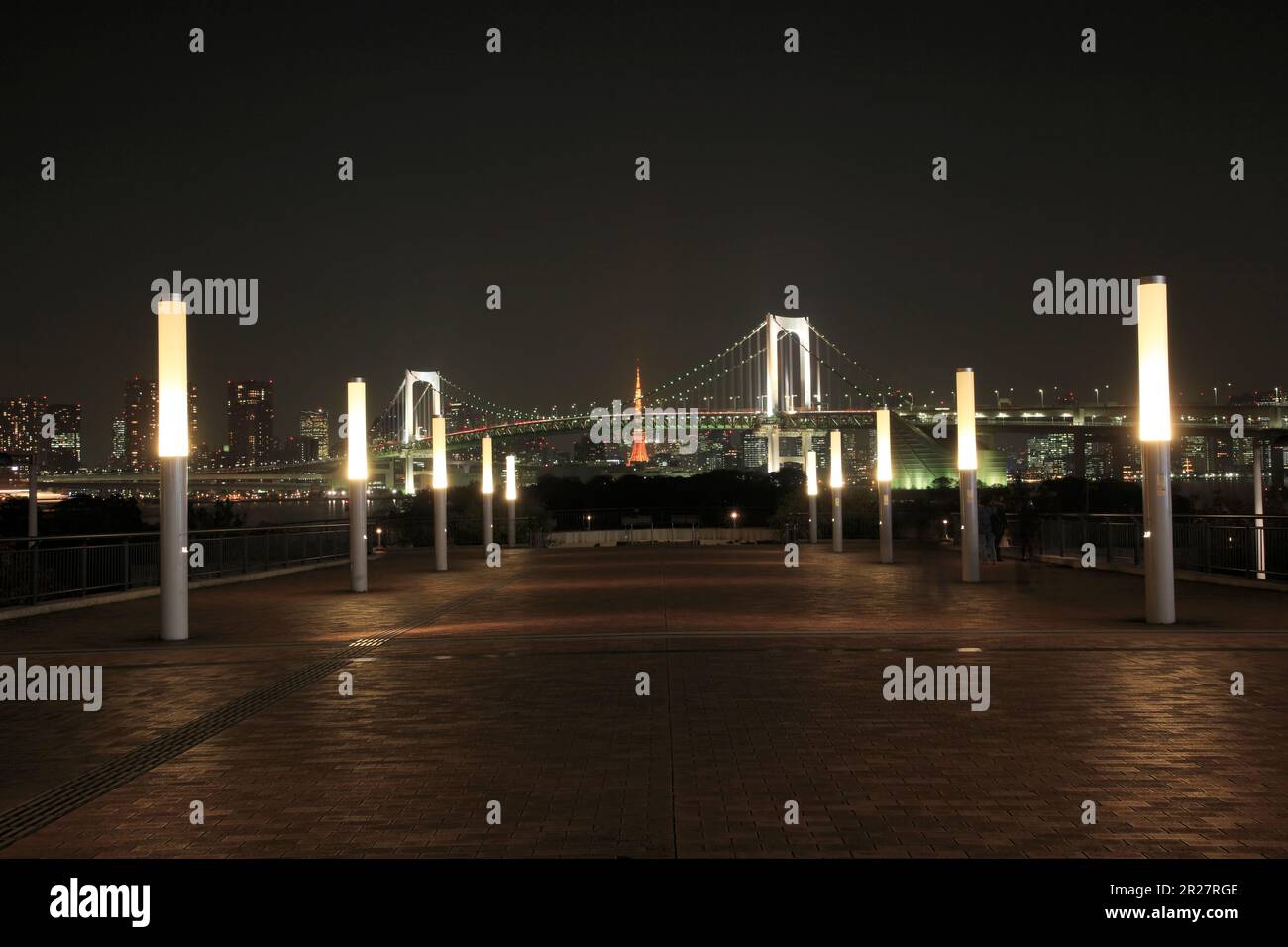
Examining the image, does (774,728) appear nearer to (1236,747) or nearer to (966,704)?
(966,704)

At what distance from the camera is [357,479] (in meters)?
18.5

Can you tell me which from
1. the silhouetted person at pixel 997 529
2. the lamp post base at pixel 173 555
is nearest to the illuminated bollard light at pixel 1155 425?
the lamp post base at pixel 173 555

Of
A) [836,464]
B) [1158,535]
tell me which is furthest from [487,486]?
[1158,535]

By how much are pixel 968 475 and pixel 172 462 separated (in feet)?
35.7

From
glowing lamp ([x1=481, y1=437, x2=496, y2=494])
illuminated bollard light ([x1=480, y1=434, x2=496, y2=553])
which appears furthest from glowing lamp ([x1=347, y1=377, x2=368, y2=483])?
glowing lamp ([x1=481, y1=437, x2=496, y2=494])

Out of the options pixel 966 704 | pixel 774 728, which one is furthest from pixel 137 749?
pixel 966 704

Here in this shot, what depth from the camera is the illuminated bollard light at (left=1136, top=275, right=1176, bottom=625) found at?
39.8ft

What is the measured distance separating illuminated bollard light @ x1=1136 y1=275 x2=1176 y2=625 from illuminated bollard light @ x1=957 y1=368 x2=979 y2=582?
18.6ft

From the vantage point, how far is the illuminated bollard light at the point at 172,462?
39.0 feet

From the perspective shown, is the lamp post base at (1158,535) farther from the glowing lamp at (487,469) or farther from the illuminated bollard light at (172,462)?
the glowing lamp at (487,469)

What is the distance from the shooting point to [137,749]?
6730 millimetres

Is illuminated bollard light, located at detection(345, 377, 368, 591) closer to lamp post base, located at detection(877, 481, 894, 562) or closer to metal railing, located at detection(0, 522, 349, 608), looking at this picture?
metal railing, located at detection(0, 522, 349, 608)

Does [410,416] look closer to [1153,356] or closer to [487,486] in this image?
[487,486]
